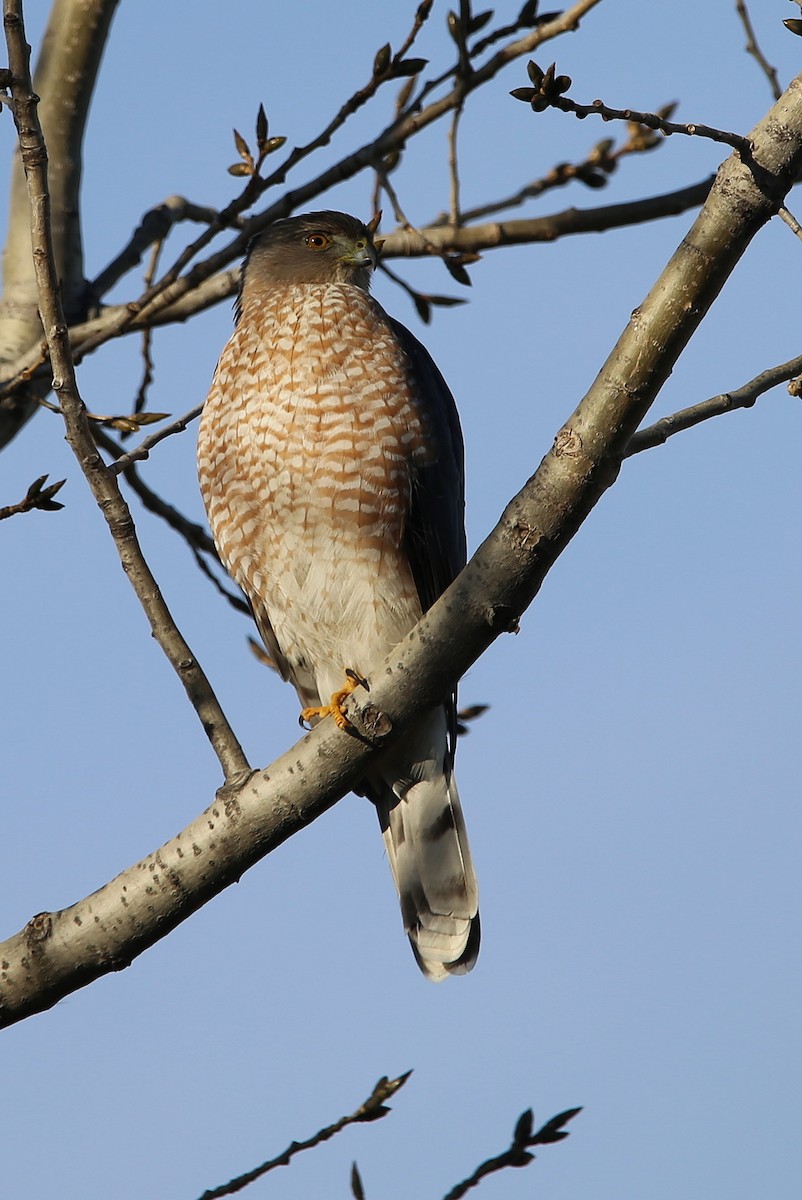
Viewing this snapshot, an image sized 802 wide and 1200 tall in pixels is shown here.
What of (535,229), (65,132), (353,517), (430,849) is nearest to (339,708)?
(353,517)

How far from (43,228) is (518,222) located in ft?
7.24

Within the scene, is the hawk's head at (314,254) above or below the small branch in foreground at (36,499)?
above

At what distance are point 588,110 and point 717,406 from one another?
82 centimetres

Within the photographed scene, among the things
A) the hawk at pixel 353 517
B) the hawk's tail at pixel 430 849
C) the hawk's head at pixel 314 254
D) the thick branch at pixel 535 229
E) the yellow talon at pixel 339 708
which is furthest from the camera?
the hawk's head at pixel 314 254

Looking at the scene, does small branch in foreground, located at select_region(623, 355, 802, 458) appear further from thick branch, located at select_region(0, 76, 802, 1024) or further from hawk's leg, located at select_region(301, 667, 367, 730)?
hawk's leg, located at select_region(301, 667, 367, 730)

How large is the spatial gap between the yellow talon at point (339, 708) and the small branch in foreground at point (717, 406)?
84 centimetres

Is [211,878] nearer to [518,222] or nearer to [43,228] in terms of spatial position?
[43,228]

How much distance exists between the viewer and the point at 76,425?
117 inches

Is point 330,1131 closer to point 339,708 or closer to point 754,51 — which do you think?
point 339,708

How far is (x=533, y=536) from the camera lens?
278 cm

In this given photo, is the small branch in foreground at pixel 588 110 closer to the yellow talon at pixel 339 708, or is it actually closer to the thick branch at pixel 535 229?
the yellow talon at pixel 339 708

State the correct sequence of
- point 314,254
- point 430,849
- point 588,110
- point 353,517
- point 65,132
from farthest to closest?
point 314,254 → point 65,132 → point 430,849 → point 353,517 → point 588,110

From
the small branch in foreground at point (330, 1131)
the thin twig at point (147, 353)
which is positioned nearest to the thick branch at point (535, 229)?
the thin twig at point (147, 353)

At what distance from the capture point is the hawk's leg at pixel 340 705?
2932 mm
